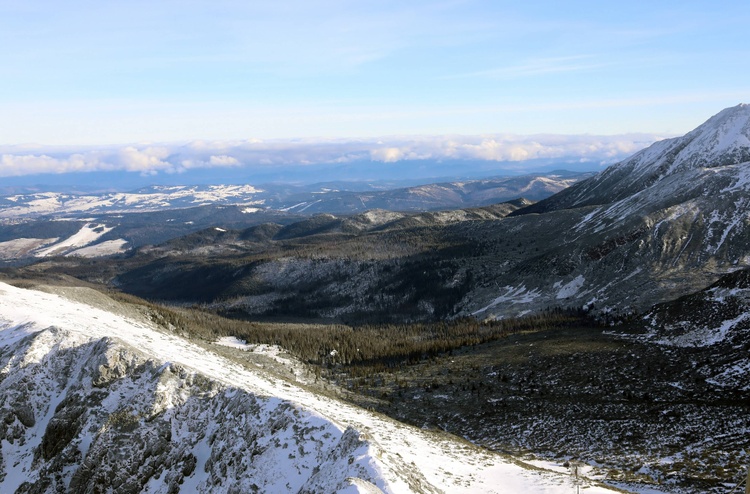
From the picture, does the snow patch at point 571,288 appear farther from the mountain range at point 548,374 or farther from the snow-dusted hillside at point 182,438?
the snow-dusted hillside at point 182,438

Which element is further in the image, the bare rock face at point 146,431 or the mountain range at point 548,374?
the mountain range at point 548,374

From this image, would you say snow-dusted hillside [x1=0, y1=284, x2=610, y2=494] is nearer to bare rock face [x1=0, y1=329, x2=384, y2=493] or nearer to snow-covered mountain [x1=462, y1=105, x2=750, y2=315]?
bare rock face [x1=0, y1=329, x2=384, y2=493]

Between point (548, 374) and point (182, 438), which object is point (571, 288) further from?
point (182, 438)

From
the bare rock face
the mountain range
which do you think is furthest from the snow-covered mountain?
the bare rock face

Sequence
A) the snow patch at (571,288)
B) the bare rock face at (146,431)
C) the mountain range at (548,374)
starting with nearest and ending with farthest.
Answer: the bare rock face at (146,431), the mountain range at (548,374), the snow patch at (571,288)

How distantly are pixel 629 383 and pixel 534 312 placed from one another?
63.5 meters

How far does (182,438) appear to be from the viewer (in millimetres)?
36500

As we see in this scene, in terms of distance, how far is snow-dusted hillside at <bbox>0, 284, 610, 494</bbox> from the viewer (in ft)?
97.9

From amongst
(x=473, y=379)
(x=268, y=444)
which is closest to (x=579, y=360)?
(x=473, y=379)

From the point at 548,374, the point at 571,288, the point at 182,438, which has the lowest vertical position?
the point at 571,288

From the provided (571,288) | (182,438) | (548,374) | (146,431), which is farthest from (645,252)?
(146,431)

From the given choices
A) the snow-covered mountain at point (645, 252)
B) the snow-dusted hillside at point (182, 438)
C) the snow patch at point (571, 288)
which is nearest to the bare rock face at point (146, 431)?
the snow-dusted hillside at point (182, 438)

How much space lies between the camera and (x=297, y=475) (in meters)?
29.5

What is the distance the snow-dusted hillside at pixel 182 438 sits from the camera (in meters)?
29.8
